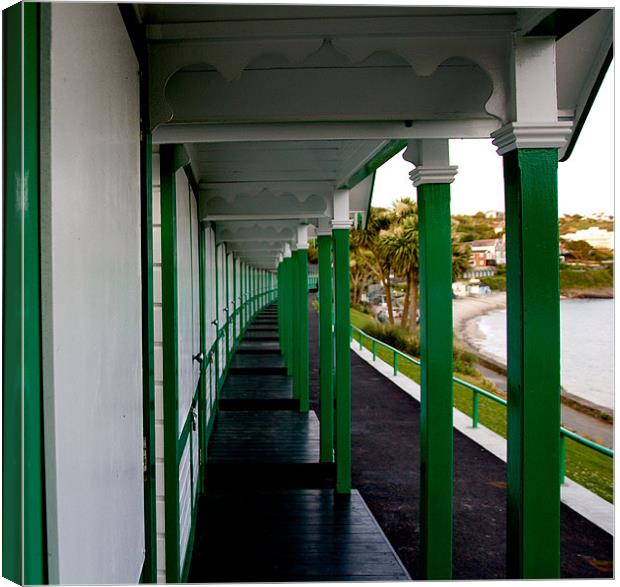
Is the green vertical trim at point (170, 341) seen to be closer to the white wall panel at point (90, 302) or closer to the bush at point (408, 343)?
the white wall panel at point (90, 302)

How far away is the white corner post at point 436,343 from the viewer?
3.46 m

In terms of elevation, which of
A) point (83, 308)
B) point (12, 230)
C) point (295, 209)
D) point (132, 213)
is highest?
point (295, 209)

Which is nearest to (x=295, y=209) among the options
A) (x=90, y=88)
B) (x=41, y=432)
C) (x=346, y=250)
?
(x=346, y=250)

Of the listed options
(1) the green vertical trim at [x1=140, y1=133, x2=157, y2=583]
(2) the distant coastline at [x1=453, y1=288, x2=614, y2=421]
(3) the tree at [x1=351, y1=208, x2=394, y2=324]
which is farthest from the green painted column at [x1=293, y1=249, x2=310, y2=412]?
(3) the tree at [x1=351, y1=208, x2=394, y2=324]

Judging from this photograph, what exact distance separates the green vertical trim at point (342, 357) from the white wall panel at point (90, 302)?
4335mm

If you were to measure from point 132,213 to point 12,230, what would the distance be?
0.97 meters

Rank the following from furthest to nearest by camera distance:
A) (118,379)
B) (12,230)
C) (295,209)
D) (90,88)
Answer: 1. (295,209)
2. (118,379)
3. (90,88)
4. (12,230)

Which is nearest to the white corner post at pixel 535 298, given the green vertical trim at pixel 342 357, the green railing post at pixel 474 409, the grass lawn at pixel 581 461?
the green vertical trim at pixel 342 357

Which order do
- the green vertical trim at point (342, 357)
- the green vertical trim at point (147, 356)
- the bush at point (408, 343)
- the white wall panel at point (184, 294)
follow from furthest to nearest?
1. the bush at point (408, 343)
2. the green vertical trim at point (342, 357)
3. the white wall panel at point (184, 294)
4. the green vertical trim at point (147, 356)

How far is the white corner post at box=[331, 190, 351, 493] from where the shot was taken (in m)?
6.07

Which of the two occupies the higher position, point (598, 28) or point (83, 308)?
point (598, 28)

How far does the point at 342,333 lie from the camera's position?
19.9ft

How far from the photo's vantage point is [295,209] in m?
6.44

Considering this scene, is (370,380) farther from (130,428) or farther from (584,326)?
(130,428)
